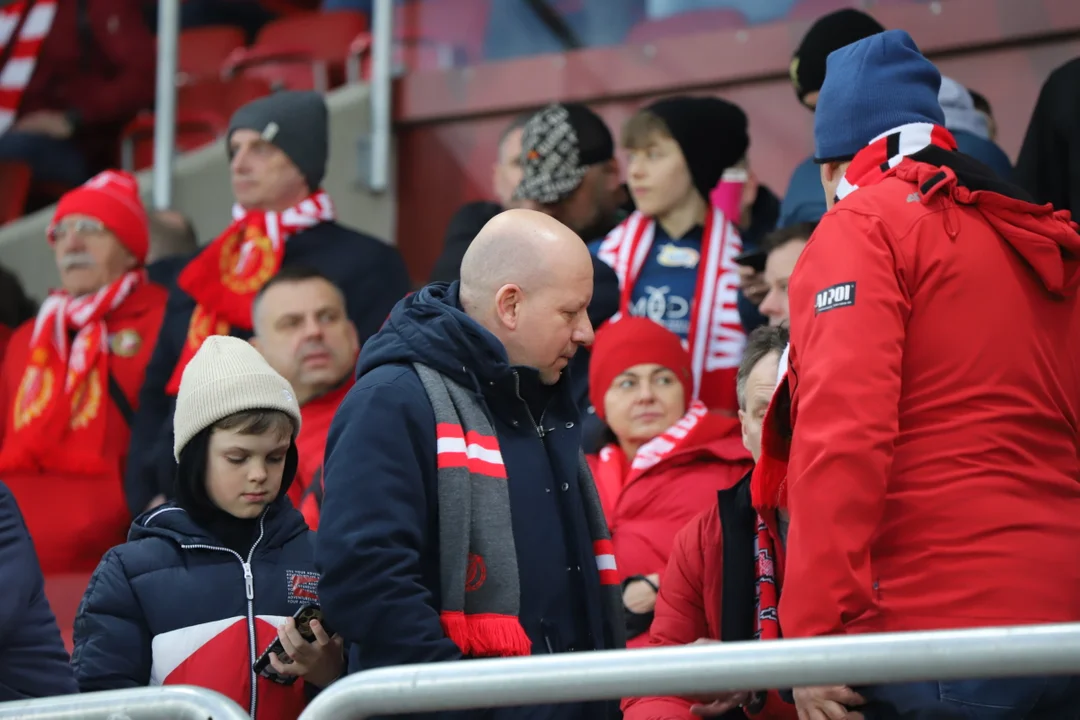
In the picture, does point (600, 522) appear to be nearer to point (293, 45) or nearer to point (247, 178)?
point (247, 178)

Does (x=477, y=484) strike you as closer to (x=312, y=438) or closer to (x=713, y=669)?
(x=713, y=669)

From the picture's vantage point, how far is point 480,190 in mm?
7340

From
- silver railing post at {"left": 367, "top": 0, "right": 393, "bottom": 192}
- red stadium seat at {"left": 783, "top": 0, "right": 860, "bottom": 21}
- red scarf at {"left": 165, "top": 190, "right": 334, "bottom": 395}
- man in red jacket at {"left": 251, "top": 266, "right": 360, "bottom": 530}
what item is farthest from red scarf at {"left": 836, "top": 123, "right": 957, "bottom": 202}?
silver railing post at {"left": 367, "top": 0, "right": 393, "bottom": 192}

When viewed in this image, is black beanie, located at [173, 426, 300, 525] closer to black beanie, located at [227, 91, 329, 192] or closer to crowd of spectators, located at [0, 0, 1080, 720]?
crowd of spectators, located at [0, 0, 1080, 720]

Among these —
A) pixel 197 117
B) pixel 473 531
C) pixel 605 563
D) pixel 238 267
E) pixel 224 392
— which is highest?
pixel 197 117

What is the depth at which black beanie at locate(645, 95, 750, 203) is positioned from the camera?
16.5 ft

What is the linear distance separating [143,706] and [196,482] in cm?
111

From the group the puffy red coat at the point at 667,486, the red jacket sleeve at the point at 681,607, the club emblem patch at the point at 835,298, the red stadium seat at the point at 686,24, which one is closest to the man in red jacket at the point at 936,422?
the club emblem patch at the point at 835,298

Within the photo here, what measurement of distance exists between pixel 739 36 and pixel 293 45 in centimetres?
278

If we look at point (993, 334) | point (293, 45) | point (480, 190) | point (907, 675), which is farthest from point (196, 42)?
point (907, 675)

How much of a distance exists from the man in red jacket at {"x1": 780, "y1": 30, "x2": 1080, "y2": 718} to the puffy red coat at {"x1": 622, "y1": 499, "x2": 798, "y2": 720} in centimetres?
54

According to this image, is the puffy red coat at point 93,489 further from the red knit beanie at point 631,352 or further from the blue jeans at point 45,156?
the blue jeans at point 45,156

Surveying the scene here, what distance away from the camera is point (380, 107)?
7391mm

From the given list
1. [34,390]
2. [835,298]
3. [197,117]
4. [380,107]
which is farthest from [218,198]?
[835,298]
